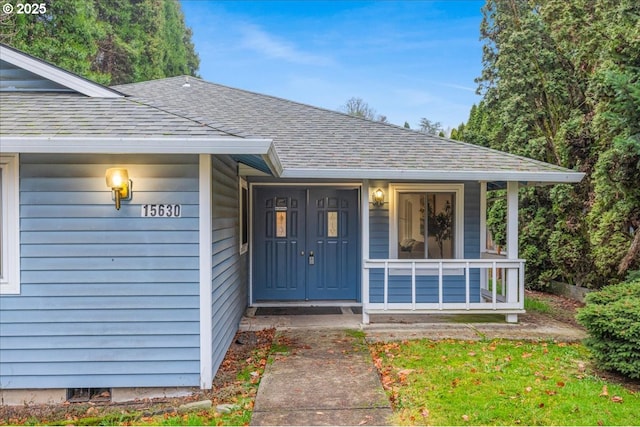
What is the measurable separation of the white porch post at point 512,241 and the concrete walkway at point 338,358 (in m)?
0.41

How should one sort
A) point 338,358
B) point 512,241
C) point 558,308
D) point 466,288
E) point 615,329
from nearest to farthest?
point 615,329 < point 338,358 < point 466,288 < point 512,241 < point 558,308

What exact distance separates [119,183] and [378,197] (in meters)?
4.40

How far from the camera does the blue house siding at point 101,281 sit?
3.79 meters

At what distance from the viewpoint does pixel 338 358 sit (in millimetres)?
4746

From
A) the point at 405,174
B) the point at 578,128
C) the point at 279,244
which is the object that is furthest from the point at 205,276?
the point at 578,128

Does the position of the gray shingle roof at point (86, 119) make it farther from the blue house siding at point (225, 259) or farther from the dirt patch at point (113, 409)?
the dirt patch at point (113, 409)

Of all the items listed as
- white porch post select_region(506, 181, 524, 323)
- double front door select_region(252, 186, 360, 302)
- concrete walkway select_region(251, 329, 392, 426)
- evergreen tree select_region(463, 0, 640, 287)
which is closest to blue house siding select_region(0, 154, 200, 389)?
→ concrete walkway select_region(251, 329, 392, 426)

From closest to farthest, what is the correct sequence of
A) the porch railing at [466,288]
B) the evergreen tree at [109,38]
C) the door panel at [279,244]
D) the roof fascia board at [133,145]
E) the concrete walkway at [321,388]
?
1. the concrete walkway at [321,388]
2. the roof fascia board at [133,145]
3. the porch railing at [466,288]
4. the door panel at [279,244]
5. the evergreen tree at [109,38]

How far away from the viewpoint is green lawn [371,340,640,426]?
11.1 feet

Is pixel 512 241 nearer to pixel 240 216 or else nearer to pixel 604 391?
pixel 604 391

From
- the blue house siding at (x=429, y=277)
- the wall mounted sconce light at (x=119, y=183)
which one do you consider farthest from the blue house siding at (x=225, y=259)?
the blue house siding at (x=429, y=277)

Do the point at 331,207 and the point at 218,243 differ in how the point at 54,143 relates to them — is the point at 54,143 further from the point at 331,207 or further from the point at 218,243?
the point at 331,207

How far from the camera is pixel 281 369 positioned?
14.4 feet

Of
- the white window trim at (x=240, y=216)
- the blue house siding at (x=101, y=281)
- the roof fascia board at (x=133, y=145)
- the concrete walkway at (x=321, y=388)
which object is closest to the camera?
the concrete walkway at (x=321, y=388)
